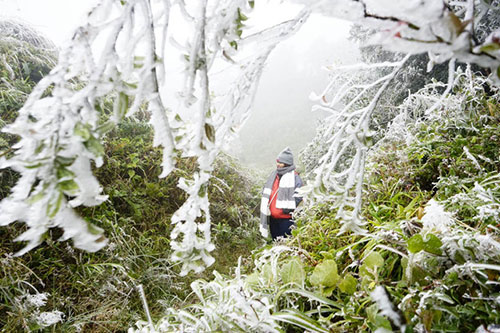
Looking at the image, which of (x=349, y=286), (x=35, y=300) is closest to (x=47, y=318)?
(x=35, y=300)

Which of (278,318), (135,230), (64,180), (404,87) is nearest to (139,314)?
(135,230)

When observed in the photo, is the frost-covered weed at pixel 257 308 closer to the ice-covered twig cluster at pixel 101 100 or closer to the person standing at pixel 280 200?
the ice-covered twig cluster at pixel 101 100

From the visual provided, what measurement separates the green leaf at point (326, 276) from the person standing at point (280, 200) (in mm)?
2760

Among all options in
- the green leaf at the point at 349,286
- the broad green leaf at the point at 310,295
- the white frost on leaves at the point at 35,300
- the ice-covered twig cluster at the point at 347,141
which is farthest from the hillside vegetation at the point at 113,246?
the ice-covered twig cluster at the point at 347,141

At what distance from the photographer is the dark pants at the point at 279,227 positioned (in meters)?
4.42

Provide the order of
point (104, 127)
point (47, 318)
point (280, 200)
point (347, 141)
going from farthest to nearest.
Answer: point (280, 200) < point (47, 318) < point (347, 141) < point (104, 127)

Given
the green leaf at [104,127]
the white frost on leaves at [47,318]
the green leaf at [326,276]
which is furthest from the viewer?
the white frost on leaves at [47,318]

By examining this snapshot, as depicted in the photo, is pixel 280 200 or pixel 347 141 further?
pixel 280 200

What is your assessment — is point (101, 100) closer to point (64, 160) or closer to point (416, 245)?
point (64, 160)

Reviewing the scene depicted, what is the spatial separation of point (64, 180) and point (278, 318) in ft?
3.42

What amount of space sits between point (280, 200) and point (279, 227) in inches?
19.5

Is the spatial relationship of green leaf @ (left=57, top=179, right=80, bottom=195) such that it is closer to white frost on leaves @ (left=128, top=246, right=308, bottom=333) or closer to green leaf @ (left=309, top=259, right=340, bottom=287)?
white frost on leaves @ (left=128, top=246, right=308, bottom=333)

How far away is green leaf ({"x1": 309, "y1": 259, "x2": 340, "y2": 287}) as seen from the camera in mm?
1379

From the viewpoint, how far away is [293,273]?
4.93 feet
